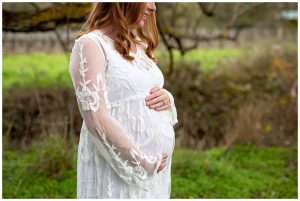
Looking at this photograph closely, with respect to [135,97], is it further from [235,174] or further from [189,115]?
[189,115]

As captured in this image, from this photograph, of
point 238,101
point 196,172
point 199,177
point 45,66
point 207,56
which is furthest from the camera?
point 207,56

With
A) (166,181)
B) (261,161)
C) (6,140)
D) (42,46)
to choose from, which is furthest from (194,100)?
(166,181)

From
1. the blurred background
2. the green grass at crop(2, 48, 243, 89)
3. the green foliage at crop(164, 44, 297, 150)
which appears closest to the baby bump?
the blurred background

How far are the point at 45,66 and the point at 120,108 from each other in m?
8.72

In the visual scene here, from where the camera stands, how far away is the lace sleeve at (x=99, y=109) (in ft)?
6.89

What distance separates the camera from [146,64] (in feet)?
7.52

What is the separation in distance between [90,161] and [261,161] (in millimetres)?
4025

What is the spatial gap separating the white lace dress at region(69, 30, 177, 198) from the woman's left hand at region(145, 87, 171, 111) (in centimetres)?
2

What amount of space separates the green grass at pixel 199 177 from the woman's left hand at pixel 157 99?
8.44ft

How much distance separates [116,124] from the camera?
2.12m

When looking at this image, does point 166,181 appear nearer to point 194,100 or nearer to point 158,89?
point 158,89

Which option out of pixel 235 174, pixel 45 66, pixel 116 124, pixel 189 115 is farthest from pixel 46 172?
pixel 45 66

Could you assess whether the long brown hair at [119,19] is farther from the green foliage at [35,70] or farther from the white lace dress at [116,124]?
the green foliage at [35,70]

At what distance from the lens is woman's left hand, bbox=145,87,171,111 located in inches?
89.6
